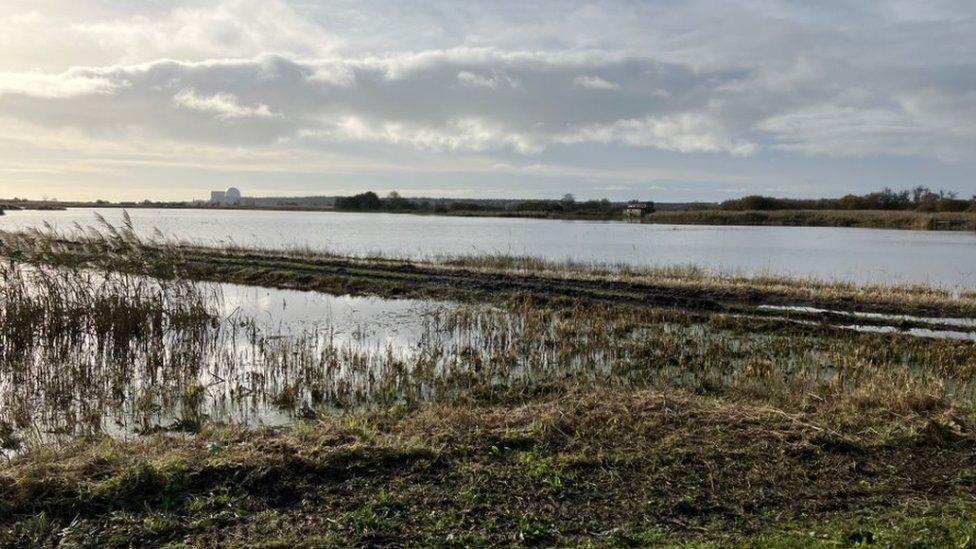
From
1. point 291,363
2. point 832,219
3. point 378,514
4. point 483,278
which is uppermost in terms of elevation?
point 832,219

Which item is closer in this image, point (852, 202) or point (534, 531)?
point (534, 531)

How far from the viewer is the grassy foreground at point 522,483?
5258 mm

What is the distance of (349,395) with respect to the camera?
10.8 metres

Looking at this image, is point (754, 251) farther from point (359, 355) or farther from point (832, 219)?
point (832, 219)

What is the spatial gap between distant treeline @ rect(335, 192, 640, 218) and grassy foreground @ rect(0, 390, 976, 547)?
9996 centimetres

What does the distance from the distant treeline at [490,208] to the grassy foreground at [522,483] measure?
100.0 m

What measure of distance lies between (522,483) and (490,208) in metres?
123

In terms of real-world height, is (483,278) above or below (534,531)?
above

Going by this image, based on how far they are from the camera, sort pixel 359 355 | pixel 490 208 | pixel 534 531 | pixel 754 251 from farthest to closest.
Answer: pixel 490 208, pixel 754 251, pixel 359 355, pixel 534 531

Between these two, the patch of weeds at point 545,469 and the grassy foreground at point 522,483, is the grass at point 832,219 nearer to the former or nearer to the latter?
the grassy foreground at point 522,483

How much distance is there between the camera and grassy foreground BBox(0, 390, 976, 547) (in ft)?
17.3

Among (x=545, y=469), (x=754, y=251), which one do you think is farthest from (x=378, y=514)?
(x=754, y=251)

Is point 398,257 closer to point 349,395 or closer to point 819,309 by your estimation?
point 819,309

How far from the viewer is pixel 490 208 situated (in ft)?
422
